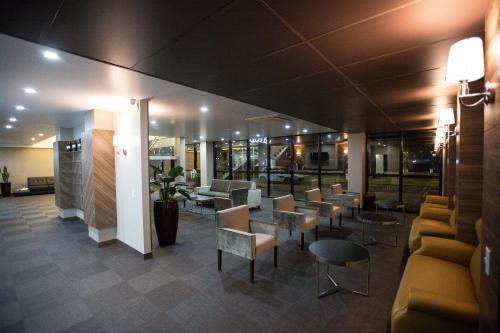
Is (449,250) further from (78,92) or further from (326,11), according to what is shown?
(78,92)

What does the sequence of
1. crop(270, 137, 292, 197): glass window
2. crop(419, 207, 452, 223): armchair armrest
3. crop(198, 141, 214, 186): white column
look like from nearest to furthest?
crop(419, 207, 452, 223): armchair armrest < crop(270, 137, 292, 197): glass window < crop(198, 141, 214, 186): white column

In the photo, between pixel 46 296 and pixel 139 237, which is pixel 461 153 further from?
pixel 46 296

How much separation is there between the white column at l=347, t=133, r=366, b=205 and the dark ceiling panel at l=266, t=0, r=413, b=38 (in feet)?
21.1

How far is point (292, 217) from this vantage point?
163 inches

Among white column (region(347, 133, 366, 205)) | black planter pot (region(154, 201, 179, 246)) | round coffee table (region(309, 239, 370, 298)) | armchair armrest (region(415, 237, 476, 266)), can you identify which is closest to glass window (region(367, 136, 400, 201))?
white column (region(347, 133, 366, 205))

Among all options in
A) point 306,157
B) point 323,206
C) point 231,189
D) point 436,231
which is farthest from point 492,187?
point 306,157

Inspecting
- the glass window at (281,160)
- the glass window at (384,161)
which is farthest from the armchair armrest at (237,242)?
the glass window at (281,160)

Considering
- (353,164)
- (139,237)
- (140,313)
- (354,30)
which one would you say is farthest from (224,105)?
(353,164)

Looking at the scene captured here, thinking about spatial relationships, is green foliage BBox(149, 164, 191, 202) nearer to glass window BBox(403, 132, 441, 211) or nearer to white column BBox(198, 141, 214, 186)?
white column BBox(198, 141, 214, 186)

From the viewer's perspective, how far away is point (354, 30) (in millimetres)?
1453

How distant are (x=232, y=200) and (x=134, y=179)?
9.15 feet

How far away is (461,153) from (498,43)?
1945mm

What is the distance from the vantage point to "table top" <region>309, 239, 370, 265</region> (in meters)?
2.51

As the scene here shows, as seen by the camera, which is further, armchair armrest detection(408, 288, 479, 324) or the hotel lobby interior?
armchair armrest detection(408, 288, 479, 324)
